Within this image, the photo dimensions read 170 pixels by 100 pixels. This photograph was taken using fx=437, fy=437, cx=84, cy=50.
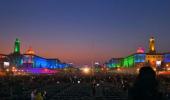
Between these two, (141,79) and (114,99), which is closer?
(141,79)

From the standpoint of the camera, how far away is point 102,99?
34.6 metres

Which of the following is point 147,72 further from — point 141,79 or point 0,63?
point 0,63

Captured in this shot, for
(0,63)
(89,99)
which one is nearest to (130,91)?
(89,99)

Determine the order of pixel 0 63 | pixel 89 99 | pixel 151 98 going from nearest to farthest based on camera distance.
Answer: pixel 151 98, pixel 89 99, pixel 0 63

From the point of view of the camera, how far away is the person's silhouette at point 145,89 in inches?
230

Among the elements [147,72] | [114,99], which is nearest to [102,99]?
[114,99]

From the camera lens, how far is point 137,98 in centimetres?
590

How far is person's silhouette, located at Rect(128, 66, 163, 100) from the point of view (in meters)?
5.84

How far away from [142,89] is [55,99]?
29.0 metres

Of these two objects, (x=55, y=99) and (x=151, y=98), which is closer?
(x=151, y=98)

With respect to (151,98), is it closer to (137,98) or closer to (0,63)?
(137,98)

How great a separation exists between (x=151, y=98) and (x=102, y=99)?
95.2 ft

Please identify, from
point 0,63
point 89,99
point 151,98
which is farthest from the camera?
point 0,63

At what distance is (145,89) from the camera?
19.4 ft
